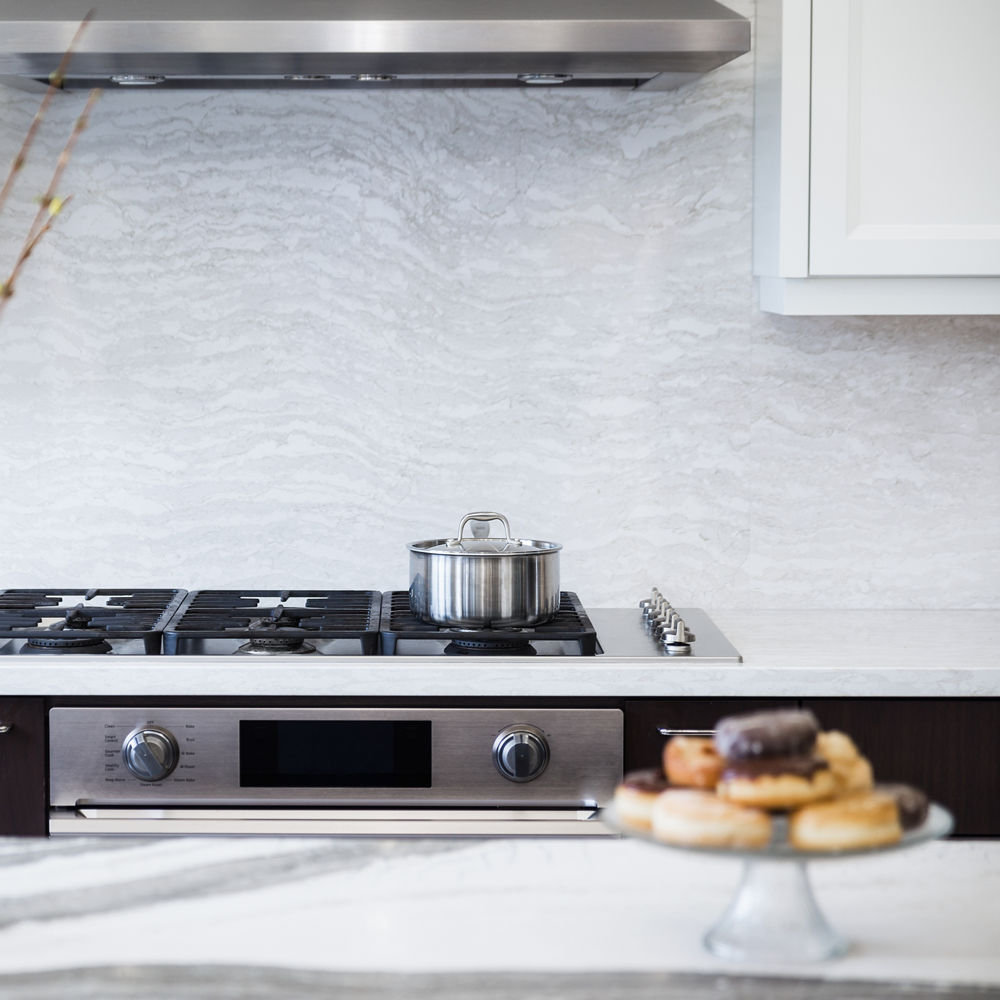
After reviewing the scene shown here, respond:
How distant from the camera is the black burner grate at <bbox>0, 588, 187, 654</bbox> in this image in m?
2.17

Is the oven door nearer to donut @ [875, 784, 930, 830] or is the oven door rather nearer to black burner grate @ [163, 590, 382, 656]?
black burner grate @ [163, 590, 382, 656]

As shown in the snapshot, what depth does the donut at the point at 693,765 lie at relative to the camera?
39.5 inches

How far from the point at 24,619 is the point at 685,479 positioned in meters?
1.30

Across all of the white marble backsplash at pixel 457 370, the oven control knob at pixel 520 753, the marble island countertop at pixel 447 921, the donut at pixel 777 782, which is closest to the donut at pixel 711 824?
the donut at pixel 777 782

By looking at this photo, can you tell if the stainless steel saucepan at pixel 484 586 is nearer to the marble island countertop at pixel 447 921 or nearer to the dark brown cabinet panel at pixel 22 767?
the dark brown cabinet panel at pixel 22 767

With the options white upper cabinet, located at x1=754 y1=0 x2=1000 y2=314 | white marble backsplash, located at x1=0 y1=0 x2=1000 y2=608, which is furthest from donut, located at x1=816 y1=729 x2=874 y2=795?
white marble backsplash, located at x1=0 y1=0 x2=1000 y2=608

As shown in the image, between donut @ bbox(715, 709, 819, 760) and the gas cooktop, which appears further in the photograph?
the gas cooktop

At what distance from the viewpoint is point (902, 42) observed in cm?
225

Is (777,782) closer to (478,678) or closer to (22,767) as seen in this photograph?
(478,678)

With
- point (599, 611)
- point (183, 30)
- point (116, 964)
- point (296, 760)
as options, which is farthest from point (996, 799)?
point (183, 30)

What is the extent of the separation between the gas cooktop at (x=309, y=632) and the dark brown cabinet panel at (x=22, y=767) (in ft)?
0.35

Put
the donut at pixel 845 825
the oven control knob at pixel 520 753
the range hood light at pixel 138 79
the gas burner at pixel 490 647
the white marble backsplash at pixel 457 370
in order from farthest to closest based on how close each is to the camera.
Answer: the white marble backsplash at pixel 457 370 < the range hood light at pixel 138 79 < the gas burner at pixel 490 647 < the oven control knob at pixel 520 753 < the donut at pixel 845 825

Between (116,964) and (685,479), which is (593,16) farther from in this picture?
(116,964)

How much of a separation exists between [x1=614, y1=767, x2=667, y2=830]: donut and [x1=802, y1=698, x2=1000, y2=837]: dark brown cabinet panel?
45.2 inches
